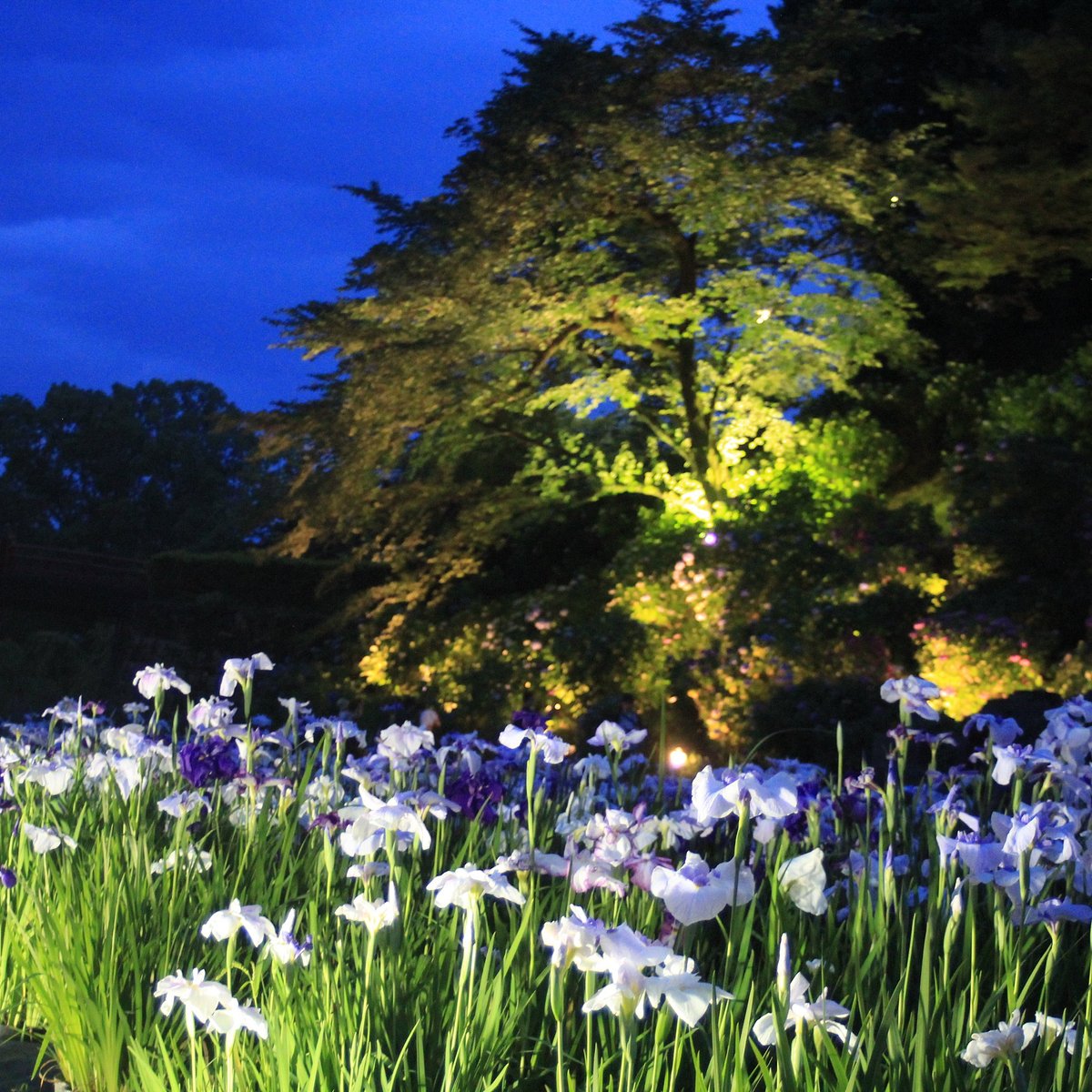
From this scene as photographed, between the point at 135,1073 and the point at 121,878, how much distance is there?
1.25 feet

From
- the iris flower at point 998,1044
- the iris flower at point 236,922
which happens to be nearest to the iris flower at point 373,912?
the iris flower at point 236,922

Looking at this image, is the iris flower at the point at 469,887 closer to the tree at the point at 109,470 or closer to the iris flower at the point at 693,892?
the iris flower at the point at 693,892

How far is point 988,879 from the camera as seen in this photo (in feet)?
5.50

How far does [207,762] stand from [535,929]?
2.96 feet

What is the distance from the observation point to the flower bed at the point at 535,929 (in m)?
1.41

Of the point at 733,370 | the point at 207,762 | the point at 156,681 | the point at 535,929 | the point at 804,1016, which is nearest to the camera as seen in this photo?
the point at 804,1016

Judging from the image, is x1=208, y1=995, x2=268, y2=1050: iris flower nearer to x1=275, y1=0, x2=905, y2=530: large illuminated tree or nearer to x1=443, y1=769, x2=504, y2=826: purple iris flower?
x1=443, y1=769, x2=504, y2=826: purple iris flower

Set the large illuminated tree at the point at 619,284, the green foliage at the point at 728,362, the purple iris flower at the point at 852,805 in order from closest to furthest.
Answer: the purple iris flower at the point at 852,805
the green foliage at the point at 728,362
the large illuminated tree at the point at 619,284

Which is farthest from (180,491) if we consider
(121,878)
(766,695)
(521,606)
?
(121,878)

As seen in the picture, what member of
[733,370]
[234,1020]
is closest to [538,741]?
[234,1020]

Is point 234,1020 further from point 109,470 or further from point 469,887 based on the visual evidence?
point 109,470

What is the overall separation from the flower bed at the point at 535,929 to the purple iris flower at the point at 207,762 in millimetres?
14

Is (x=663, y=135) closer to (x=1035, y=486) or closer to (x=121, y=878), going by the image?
(x=1035, y=486)

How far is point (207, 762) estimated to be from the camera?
2.49 meters
